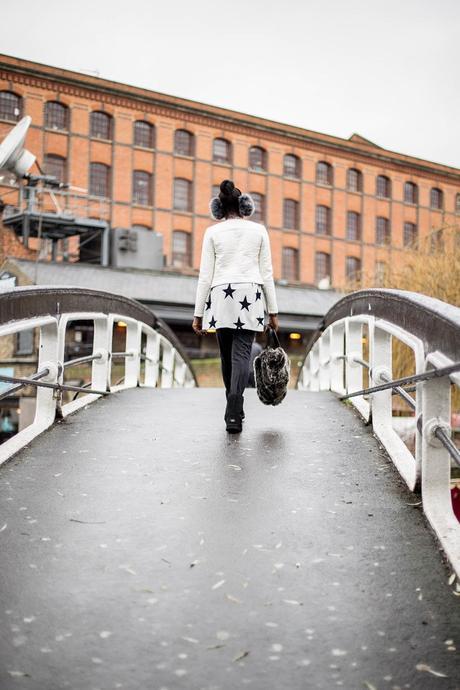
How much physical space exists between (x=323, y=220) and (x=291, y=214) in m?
2.31

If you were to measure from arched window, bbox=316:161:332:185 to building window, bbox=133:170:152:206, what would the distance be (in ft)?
37.1

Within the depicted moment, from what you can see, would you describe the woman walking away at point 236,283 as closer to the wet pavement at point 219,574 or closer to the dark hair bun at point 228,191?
the dark hair bun at point 228,191

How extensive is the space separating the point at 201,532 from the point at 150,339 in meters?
6.69

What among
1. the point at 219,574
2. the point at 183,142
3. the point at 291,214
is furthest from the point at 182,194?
the point at 219,574

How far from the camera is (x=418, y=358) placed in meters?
3.48

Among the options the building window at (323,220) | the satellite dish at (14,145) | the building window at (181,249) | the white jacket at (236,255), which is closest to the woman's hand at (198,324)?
the white jacket at (236,255)

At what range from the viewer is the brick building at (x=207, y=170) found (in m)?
35.6

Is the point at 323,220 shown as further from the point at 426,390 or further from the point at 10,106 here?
the point at 426,390

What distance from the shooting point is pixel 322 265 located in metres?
43.3

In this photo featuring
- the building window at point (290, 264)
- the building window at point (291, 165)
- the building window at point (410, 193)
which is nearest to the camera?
the building window at point (290, 264)

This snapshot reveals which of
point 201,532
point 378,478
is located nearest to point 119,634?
point 201,532

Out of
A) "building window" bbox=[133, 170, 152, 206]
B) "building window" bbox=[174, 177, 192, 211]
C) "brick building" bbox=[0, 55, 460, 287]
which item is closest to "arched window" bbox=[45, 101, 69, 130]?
"brick building" bbox=[0, 55, 460, 287]

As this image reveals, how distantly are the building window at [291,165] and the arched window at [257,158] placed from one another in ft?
4.84

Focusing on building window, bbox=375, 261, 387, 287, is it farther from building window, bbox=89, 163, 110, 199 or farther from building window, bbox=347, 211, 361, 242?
building window, bbox=347, 211, 361, 242
